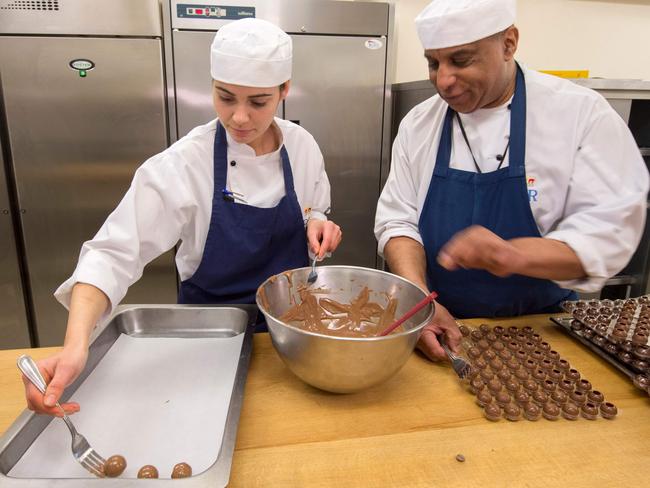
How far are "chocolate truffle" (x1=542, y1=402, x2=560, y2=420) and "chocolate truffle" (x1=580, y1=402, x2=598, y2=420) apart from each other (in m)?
0.05

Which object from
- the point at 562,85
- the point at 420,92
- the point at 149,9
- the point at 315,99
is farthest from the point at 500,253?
the point at 149,9

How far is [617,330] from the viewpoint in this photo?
118cm

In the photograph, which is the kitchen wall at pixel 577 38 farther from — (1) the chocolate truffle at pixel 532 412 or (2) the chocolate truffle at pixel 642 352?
(1) the chocolate truffle at pixel 532 412

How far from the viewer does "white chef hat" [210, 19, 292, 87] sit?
127 centimetres

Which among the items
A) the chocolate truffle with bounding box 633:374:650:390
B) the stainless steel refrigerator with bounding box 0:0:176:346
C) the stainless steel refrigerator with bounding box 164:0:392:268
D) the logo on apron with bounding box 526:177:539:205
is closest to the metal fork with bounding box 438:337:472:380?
the chocolate truffle with bounding box 633:374:650:390

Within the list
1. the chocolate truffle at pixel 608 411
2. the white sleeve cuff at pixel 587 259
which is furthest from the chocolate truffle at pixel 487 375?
the white sleeve cuff at pixel 587 259

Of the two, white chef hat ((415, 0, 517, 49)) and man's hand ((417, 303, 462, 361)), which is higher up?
white chef hat ((415, 0, 517, 49))

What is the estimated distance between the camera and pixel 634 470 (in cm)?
83

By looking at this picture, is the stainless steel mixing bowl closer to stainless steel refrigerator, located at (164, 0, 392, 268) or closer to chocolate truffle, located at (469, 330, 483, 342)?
chocolate truffle, located at (469, 330, 483, 342)

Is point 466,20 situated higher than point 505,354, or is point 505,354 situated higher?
point 466,20

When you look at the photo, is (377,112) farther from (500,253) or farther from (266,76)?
(500,253)

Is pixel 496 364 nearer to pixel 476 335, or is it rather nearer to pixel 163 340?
pixel 476 335

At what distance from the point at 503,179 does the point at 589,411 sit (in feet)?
2.28

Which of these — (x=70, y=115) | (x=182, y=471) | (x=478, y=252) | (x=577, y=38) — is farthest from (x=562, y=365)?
(x=577, y=38)
